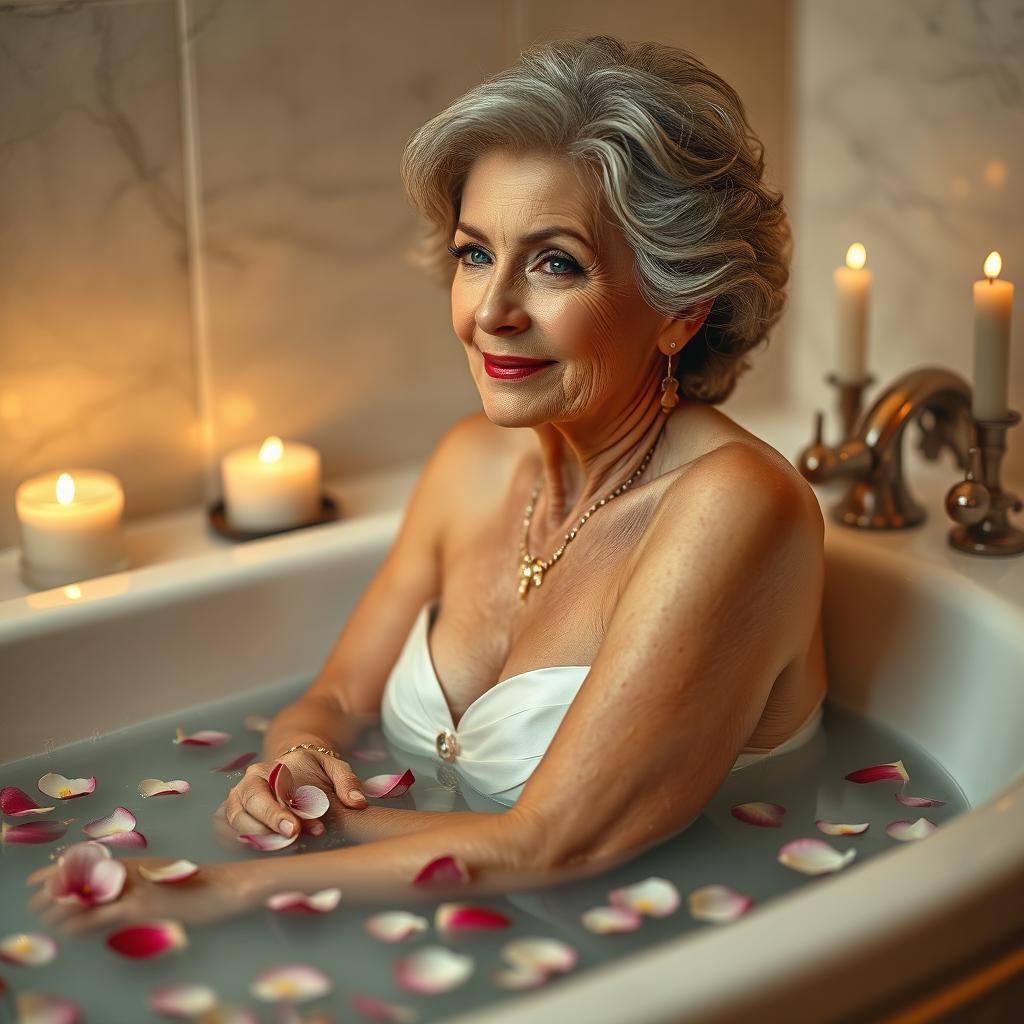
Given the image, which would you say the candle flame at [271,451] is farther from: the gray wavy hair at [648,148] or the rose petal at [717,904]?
the rose petal at [717,904]

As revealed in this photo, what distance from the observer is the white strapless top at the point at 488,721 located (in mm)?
1590

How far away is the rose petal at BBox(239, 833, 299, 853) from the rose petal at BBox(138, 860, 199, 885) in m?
0.09

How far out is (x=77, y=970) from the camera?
1.38m

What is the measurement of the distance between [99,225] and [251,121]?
0.28 meters

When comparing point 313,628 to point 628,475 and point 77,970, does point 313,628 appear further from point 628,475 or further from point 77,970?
point 77,970

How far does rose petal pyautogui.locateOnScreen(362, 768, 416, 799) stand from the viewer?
1.71 m

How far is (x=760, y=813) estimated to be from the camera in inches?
64.3

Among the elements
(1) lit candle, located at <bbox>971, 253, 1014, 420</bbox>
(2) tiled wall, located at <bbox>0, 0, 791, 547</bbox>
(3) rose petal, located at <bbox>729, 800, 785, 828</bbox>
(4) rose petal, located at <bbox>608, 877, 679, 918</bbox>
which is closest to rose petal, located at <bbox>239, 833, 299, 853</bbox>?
(4) rose petal, located at <bbox>608, 877, 679, 918</bbox>

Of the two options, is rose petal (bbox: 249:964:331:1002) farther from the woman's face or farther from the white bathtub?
the woman's face

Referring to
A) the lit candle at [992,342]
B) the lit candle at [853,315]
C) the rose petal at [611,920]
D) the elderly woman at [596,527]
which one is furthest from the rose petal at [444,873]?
the lit candle at [853,315]

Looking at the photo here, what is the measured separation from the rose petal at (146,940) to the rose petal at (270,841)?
163 millimetres

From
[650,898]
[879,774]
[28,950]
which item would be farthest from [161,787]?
[879,774]

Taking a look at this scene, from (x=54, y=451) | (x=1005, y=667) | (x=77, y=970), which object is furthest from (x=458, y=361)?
(x=77, y=970)

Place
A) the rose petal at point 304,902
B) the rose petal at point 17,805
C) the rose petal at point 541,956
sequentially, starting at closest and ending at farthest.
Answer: the rose petal at point 541,956, the rose petal at point 304,902, the rose petal at point 17,805
